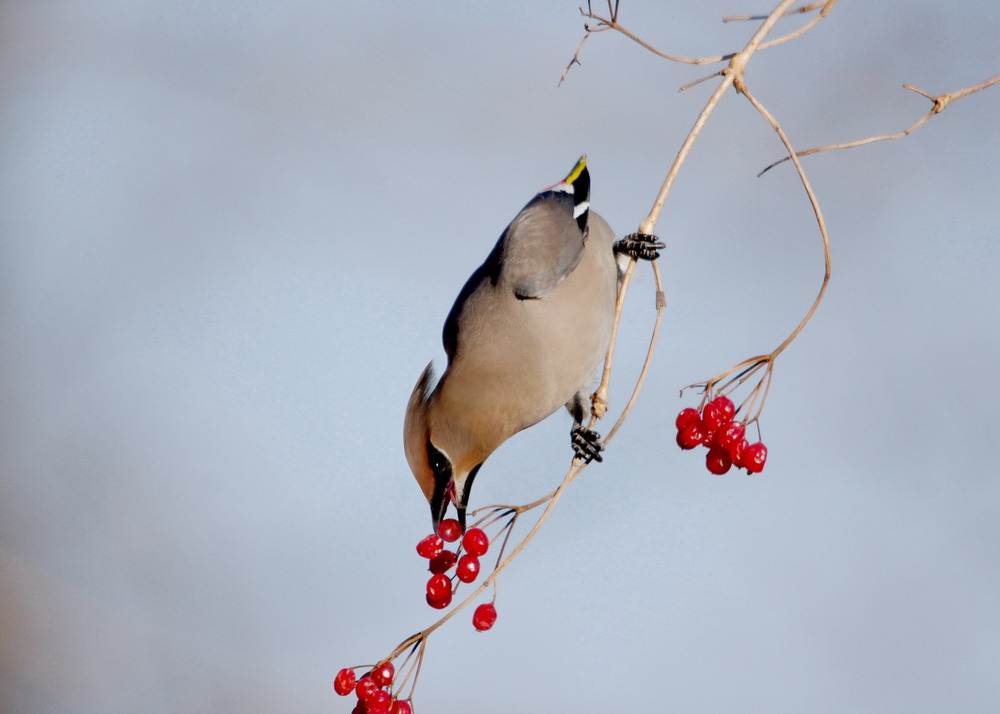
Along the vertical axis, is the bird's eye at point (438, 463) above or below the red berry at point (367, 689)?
above

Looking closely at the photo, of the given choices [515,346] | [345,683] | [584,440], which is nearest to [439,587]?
[345,683]

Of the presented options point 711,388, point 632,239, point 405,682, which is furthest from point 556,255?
point 405,682

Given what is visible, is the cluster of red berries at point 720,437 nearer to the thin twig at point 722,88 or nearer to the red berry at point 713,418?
the red berry at point 713,418

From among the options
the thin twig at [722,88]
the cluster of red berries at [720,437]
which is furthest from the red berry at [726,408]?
the thin twig at [722,88]

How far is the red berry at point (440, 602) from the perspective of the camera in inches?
76.4

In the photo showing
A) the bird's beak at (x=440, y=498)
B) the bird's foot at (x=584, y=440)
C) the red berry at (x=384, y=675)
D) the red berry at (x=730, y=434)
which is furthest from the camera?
the bird's foot at (x=584, y=440)

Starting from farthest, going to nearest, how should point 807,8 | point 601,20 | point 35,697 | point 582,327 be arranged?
1. point 35,697
2. point 582,327
3. point 601,20
4. point 807,8

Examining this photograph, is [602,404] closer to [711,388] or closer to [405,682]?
[711,388]

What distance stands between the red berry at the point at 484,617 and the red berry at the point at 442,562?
0.09 meters

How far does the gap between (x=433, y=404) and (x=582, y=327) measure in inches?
16.6

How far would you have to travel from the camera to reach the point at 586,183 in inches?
126

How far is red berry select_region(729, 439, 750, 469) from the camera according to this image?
1.94 metres

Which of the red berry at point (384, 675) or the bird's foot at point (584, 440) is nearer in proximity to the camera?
the red berry at point (384, 675)

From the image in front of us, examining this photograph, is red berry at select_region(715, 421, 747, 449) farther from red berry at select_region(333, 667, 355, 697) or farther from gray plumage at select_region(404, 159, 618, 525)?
red berry at select_region(333, 667, 355, 697)
